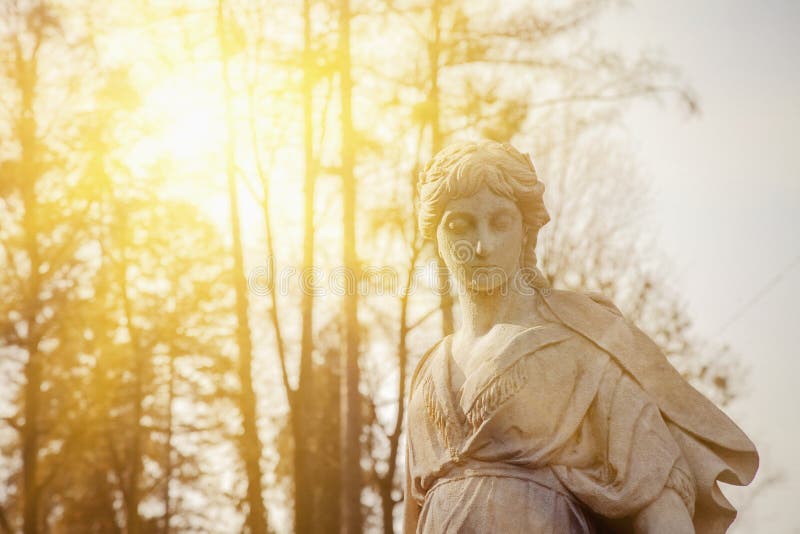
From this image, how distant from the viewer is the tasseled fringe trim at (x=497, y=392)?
4.19 metres

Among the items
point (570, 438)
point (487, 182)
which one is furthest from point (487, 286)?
point (570, 438)

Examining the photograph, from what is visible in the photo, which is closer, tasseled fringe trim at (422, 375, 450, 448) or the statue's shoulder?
Result: tasseled fringe trim at (422, 375, 450, 448)

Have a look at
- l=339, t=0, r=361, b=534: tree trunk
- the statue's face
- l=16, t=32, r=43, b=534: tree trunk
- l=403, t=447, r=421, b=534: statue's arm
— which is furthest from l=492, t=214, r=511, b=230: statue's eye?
l=16, t=32, r=43, b=534: tree trunk

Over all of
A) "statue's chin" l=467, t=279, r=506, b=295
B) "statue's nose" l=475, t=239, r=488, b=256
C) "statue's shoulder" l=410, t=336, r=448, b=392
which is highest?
"statue's nose" l=475, t=239, r=488, b=256

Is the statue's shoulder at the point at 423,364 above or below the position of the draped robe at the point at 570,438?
above

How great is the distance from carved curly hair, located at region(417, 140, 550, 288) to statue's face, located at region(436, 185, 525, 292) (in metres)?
0.04

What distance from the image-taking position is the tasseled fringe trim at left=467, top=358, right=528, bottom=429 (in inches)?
165

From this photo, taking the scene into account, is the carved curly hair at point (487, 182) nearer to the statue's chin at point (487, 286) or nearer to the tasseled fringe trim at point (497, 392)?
the statue's chin at point (487, 286)

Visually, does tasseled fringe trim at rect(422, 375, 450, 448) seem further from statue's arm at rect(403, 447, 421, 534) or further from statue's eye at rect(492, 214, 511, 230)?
statue's eye at rect(492, 214, 511, 230)

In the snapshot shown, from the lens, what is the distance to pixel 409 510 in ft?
15.3

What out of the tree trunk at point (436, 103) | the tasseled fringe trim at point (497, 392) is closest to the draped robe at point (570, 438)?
the tasseled fringe trim at point (497, 392)

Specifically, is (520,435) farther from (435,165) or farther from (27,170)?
(27,170)

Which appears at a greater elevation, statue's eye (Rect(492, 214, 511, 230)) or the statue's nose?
statue's eye (Rect(492, 214, 511, 230))

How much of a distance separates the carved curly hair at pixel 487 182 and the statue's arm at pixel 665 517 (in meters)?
1.01
